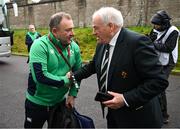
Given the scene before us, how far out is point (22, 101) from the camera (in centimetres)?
660

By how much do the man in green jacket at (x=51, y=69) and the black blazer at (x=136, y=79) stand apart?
22.8 inches

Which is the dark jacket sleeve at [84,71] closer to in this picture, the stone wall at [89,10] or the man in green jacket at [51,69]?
the man in green jacket at [51,69]

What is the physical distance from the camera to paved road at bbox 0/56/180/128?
208 inches

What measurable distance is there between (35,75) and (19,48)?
51.3ft

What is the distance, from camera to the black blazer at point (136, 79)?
248 centimetres

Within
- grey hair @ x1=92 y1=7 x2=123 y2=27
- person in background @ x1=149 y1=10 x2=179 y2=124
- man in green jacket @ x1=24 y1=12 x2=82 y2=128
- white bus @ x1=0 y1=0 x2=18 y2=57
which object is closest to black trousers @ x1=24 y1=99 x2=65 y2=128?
man in green jacket @ x1=24 y1=12 x2=82 y2=128

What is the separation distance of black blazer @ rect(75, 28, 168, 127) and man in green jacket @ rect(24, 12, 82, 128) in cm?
58

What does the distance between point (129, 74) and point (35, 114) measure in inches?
45.3

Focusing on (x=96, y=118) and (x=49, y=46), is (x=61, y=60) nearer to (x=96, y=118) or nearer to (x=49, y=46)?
(x=49, y=46)

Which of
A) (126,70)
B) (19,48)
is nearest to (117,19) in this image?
(126,70)

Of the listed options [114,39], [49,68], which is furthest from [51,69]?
[114,39]

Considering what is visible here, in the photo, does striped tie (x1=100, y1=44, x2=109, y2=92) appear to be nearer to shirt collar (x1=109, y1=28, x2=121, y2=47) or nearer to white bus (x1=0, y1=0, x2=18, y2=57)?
shirt collar (x1=109, y1=28, x2=121, y2=47)

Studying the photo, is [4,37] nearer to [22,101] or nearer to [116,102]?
[22,101]

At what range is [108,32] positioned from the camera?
102 inches
